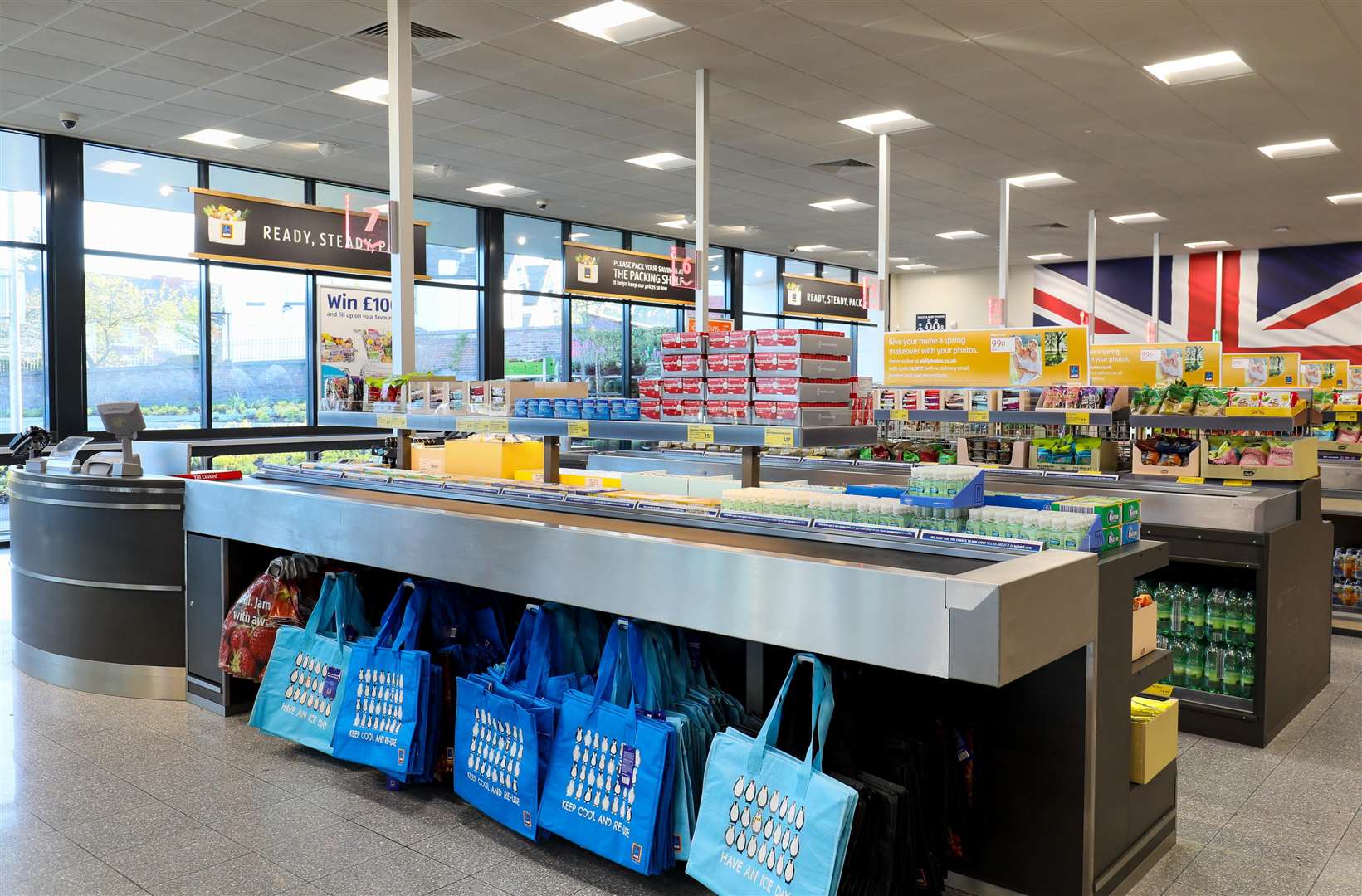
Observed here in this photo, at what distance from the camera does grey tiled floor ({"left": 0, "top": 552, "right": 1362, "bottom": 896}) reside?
2.85 m

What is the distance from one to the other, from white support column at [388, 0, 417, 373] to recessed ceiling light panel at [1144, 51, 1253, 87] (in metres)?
5.06

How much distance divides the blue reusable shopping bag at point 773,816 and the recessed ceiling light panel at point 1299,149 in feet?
29.8

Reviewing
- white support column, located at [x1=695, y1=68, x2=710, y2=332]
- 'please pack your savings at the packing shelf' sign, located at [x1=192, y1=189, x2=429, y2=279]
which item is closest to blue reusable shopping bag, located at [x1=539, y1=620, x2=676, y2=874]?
white support column, located at [x1=695, y1=68, x2=710, y2=332]

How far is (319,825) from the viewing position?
126 inches

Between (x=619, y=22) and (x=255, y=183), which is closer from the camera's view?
(x=619, y=22)

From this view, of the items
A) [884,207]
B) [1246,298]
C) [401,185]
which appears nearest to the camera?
[401,185]

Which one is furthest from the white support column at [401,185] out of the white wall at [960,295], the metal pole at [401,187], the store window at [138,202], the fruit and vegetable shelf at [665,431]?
the white wall at [960,295]

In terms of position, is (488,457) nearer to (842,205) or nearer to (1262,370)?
(842,205)

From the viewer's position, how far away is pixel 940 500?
262 cm

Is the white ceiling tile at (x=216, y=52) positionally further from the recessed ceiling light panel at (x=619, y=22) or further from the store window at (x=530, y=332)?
the store window at (x=530, y=332)

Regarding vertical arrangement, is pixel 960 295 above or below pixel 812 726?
above

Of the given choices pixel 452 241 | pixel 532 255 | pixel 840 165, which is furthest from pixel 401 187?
pixel 532 255

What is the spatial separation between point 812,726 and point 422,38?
5.55m

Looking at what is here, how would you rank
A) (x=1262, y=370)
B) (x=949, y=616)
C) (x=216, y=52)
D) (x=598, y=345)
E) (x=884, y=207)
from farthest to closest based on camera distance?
(x=598, y=345) → (x=1262, y=370) → (x=884, y=207) → (x=216, y=52) → (x=949, y=616)
